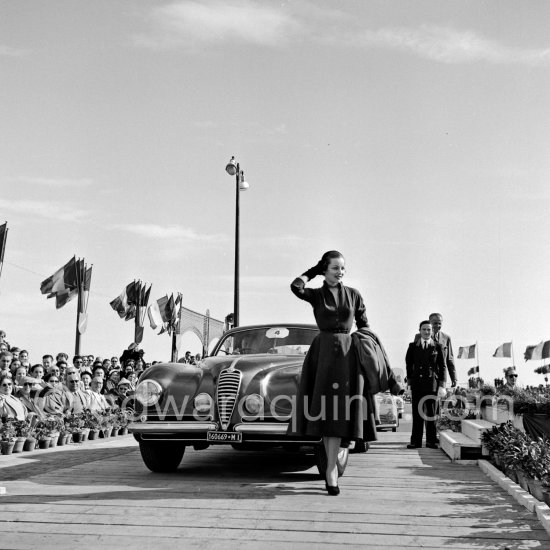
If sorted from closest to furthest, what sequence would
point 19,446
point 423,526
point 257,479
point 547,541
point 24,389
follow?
point 547,541, point 423,526, point 257,479, point 19,446, point 24,389

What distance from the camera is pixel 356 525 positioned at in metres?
4.67

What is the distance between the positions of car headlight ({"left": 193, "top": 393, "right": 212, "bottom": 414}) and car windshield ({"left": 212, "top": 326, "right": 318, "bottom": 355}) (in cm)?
137

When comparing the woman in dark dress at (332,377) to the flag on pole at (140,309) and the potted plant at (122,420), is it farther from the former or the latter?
the flag on pole at (140,309)

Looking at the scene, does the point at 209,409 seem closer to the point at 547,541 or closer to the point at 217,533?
the point at 217,533

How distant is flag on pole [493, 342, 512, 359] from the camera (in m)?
44.0

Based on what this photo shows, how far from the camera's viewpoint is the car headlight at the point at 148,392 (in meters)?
7.07

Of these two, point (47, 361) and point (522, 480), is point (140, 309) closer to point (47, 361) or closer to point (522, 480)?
point (47, 361)

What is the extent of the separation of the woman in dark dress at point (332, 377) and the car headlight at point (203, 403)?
1.12 metres

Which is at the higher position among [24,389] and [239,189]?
[239,189]

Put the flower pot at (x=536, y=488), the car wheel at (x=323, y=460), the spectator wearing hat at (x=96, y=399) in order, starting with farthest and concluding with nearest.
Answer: the spectator wearing hat at (x=96, y=399) < the car wheel at (x=323, y=460) < the flower pot at (x=536, y=488)

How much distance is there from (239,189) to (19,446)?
11.4m

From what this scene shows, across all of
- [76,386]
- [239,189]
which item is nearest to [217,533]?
[76,386]

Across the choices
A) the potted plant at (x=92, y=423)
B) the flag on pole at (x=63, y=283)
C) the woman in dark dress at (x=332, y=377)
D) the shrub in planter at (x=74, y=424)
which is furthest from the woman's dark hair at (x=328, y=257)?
the flag on pole at (x=63, y=283)

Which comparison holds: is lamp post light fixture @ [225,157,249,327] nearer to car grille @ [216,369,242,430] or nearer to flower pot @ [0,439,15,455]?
flower pot @ [0,439,15,455]
